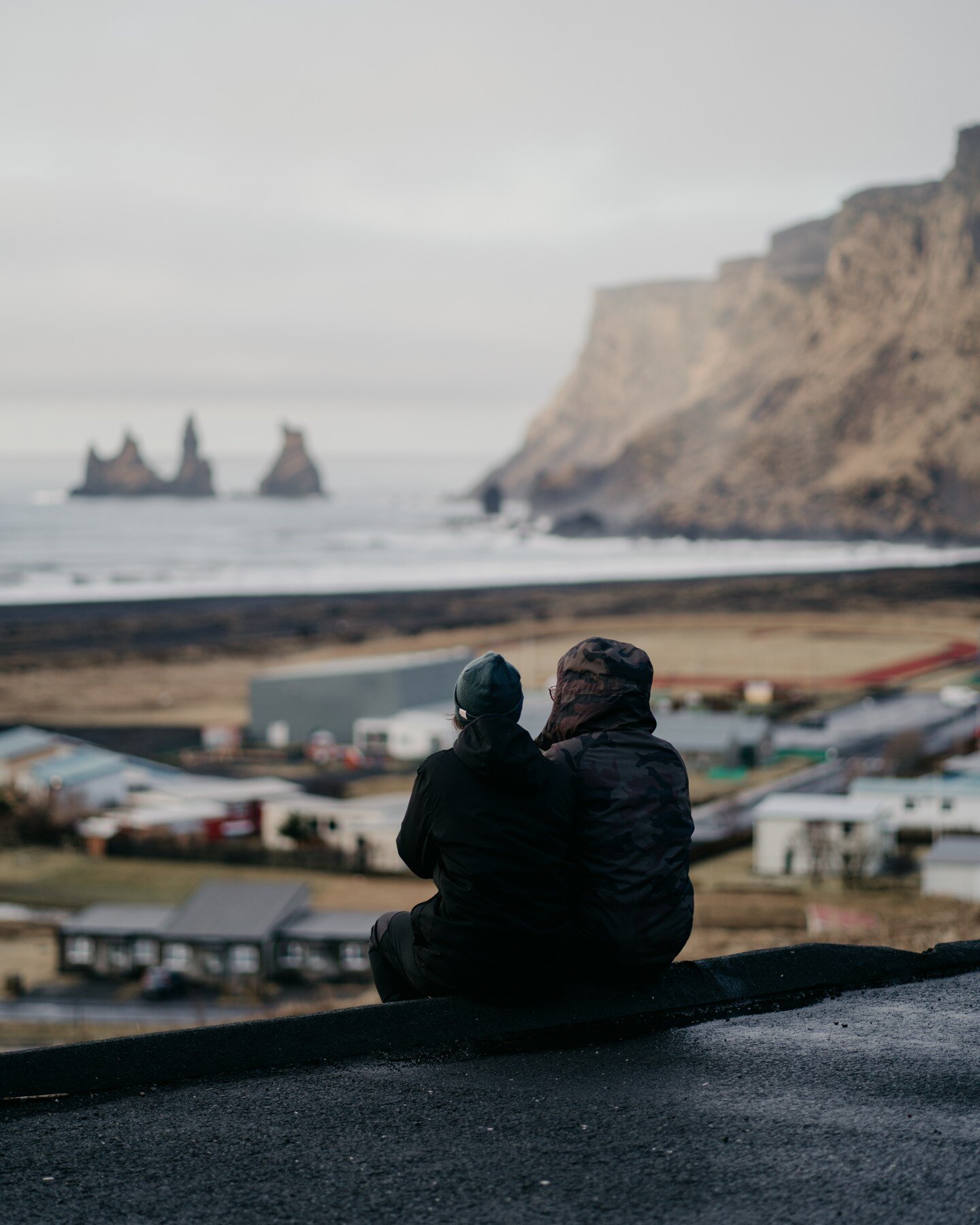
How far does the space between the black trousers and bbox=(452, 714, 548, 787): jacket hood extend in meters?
0.52

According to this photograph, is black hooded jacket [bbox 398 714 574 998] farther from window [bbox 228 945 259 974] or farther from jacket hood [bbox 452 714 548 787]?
window [bbox 228 945 259 974]

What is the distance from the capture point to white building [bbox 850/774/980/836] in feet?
53.5

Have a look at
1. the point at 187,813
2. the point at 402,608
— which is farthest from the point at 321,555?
the point at 187,813

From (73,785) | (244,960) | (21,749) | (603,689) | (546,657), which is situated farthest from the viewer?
(546,657)

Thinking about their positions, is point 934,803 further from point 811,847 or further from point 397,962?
point 397,962

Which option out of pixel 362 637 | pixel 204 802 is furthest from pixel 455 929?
pixel 362 637

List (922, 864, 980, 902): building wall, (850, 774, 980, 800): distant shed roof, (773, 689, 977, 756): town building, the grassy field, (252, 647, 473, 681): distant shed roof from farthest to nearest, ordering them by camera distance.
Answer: the grassy field → (252, 647, 473, 681): distant shed roof → (773, 689, 977, 756): town building → (850, 774, 980, 800): distant shed roof → (922, 864, 980, 902): building wall

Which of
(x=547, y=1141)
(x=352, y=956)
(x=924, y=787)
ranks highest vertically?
(x=547, y=1141)

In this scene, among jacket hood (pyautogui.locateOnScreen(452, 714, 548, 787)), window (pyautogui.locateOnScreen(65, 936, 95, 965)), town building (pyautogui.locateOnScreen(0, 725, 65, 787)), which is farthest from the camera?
town building (pyautogui.locateOnScreen(0, 725, 65, 787))

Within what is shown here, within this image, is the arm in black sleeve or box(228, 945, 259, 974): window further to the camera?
box(228, 945, 259, 974): window

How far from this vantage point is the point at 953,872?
1375 centimetres

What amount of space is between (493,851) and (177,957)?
10.6m

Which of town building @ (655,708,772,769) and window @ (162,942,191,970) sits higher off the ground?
town building @ (655,708,772,769)

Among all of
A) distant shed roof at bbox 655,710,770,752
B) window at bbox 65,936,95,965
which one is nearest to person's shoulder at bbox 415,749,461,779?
window at bbox 65,936,95,965
